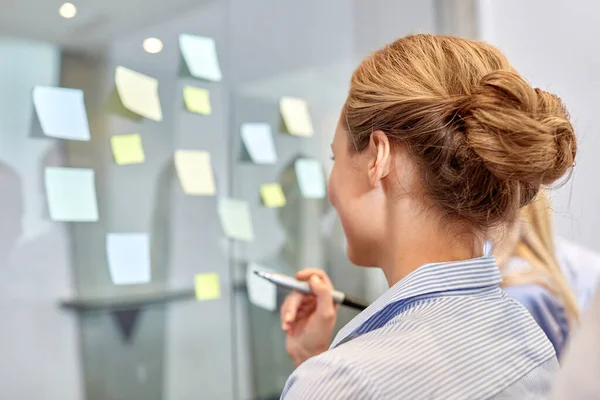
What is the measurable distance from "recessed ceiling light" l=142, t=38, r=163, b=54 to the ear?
0.75 m

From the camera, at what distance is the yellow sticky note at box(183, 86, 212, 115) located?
1.48 metres

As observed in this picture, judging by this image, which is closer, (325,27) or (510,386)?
(510,386)

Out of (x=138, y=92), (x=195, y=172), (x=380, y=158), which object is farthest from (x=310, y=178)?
(x=380, y=158)

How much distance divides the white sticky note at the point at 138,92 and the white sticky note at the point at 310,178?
0.45 metres

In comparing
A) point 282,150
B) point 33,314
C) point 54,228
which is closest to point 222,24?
point 282,150

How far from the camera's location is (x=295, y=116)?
174 centimetres

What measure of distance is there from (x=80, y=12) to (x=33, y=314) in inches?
23.1

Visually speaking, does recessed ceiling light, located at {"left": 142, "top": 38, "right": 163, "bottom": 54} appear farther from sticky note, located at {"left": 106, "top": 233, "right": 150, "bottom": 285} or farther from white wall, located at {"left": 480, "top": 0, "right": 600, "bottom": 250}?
white wall, located at {"left": 480, "top": 0, "right": 600, "bottom": 250}

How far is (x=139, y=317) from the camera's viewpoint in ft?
4.46

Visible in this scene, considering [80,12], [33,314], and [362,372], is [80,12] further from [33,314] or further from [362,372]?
[362,372]

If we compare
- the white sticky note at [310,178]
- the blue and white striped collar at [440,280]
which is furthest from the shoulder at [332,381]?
the white sticky note at [310,178]

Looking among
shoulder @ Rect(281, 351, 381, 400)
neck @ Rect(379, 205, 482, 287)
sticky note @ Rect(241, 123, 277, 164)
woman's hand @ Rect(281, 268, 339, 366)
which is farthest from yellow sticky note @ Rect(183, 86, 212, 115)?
shoulder @ Rect(281, 351, 381, 400)

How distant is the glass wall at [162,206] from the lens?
1209 millimetres

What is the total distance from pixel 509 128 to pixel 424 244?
0.55ft
